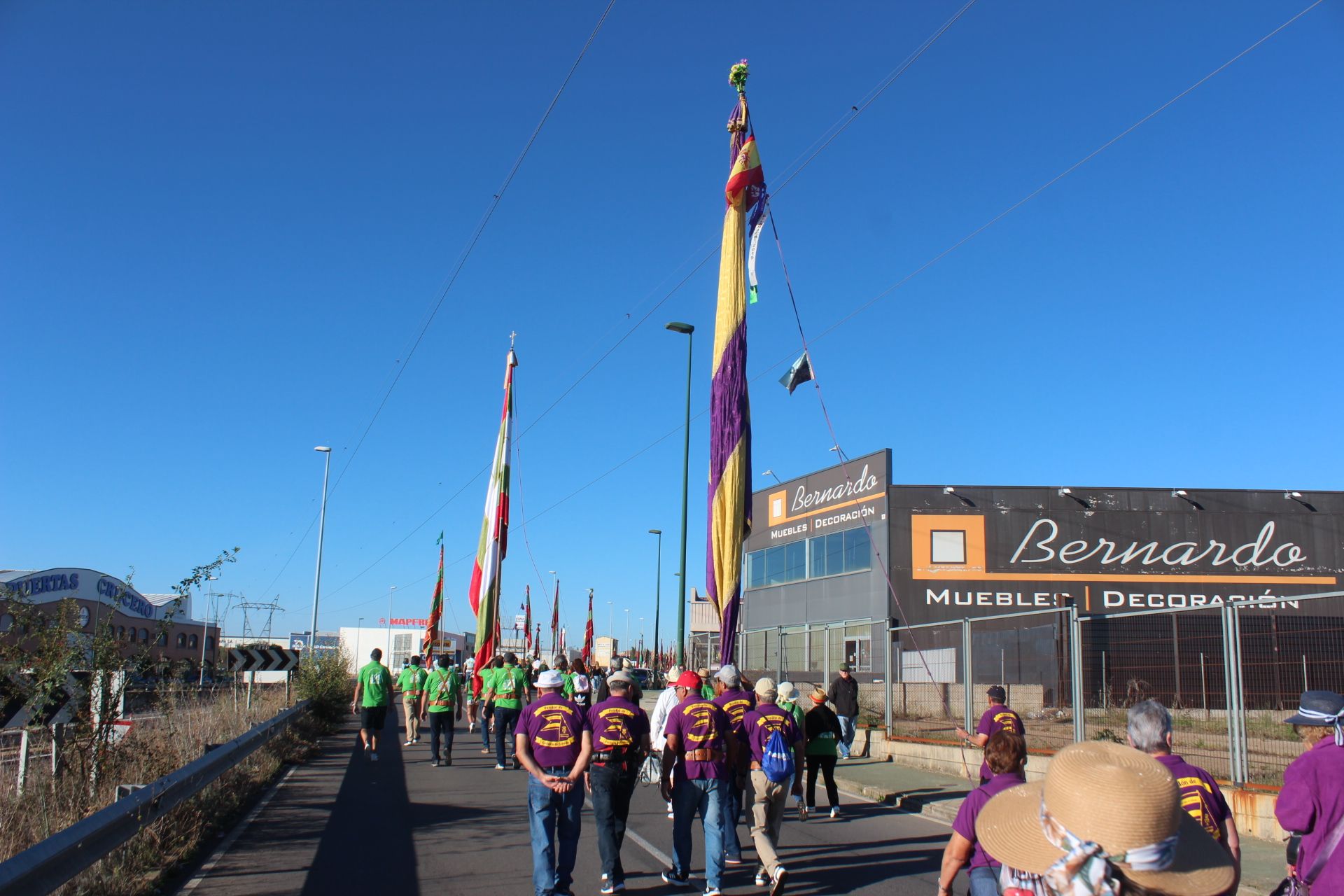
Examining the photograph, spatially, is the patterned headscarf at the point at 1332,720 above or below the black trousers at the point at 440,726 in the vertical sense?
above

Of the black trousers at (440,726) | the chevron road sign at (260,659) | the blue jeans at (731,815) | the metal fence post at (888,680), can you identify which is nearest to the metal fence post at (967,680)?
the metal fence post at (888,680)

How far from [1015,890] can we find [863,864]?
269 inches

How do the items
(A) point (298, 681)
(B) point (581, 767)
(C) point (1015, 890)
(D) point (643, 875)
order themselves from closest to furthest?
(C) point (1015, 890) < (B) point (581, 767) < (D) point (643, 875) < (A) point (298, 681)

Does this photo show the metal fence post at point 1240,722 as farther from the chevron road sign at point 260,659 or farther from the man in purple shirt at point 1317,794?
the chevron road sign at point 260,659

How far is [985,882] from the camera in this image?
4.72m

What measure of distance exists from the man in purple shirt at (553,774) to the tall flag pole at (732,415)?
3.47m

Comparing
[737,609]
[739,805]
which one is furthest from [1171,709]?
[739,805]

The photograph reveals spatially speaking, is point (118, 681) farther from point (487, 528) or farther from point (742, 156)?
point (487, 528)

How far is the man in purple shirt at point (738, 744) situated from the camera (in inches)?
304

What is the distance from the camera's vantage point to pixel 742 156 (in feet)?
38.8

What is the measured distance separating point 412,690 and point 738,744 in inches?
466

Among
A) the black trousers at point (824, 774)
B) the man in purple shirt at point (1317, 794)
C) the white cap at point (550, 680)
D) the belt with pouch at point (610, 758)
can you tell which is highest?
the white cap at point (550, 680)

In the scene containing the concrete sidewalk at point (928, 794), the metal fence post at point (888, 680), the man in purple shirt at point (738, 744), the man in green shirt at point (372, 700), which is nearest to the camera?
the man in purple shirt at point (738, 744)

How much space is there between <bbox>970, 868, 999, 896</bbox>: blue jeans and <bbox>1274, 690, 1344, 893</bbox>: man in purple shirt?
49.2 inches
